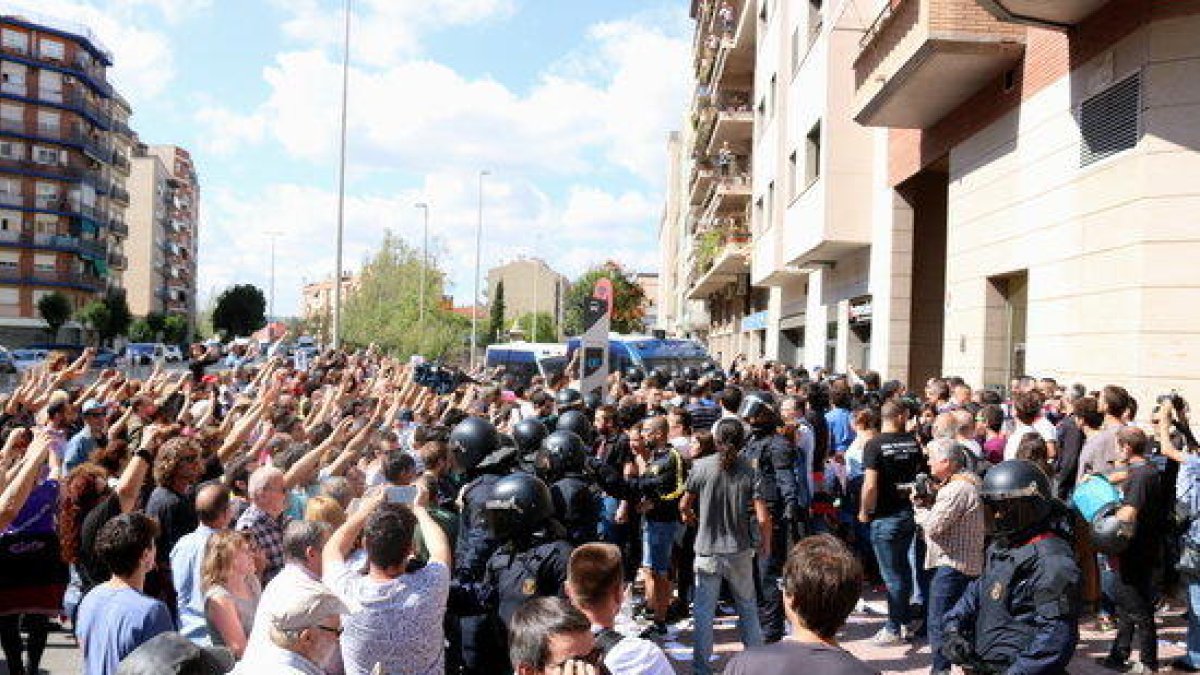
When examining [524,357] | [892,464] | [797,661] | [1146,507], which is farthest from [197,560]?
[524,357]

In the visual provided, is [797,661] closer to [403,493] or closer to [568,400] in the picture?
[403,493]

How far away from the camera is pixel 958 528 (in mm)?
5883

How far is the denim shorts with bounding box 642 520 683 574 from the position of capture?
25.8 ft

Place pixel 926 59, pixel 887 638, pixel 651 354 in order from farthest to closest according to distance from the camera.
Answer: pixel 651 354, pixel 926 59, pixel 887 638

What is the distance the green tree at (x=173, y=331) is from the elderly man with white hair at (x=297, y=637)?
9403cm

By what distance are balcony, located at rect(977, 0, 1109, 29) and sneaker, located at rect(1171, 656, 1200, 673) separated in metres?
7.33

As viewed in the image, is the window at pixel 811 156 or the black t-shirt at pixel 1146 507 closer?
the black t-shirt at pixel 1146 507

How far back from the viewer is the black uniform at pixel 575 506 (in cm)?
554

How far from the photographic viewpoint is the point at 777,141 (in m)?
26.4

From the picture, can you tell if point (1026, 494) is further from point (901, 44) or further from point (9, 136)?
point (9, 136)

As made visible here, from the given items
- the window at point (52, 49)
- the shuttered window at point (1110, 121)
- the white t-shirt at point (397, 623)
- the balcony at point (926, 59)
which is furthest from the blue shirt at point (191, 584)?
the window at point (52, 49)

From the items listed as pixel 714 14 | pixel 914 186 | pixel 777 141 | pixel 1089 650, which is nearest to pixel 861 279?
pixel 914 186

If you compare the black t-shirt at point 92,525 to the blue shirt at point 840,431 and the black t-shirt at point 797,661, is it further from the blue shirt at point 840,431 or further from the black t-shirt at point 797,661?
the blue shirt at point 840,431

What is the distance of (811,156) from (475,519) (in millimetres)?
19420
